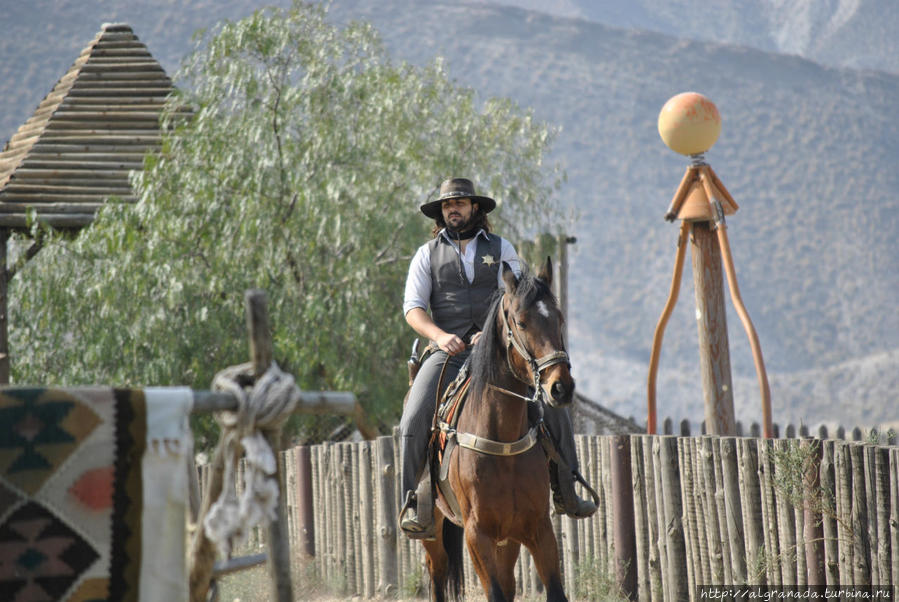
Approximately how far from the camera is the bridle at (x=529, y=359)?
18.0 feet

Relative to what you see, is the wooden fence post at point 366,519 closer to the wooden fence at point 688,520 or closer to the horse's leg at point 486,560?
the wooden fence at point 688,520

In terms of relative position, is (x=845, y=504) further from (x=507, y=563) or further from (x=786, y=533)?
(x=507, y=563)

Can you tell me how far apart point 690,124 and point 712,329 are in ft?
5.67

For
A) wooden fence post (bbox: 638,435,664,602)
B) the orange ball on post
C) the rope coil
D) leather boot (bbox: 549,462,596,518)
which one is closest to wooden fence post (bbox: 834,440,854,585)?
leather boot (bbox: 549,462,596,518)

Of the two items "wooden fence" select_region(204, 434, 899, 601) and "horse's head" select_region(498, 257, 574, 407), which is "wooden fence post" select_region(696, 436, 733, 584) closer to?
"wooden fence" select_region(204, 434, 899, 601)

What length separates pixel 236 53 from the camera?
15758 millimetres

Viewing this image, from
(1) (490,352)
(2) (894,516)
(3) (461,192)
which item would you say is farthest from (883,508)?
(3) (461,192)

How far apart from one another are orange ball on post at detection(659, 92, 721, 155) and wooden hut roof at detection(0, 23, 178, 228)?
1073cm

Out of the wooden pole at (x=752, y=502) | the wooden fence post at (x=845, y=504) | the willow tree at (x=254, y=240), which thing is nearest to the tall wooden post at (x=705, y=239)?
the wooden pole at (x=752, y=502)

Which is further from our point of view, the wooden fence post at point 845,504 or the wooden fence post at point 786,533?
the wooden fence post at point 786,533

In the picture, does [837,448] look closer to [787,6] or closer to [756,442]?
[756,442]

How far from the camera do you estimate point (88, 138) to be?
18.7 metres

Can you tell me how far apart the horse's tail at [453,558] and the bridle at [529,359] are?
174cm

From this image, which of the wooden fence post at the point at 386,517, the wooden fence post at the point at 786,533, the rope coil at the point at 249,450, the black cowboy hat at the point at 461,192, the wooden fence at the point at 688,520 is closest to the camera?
the rope coil at the point at 249,450
